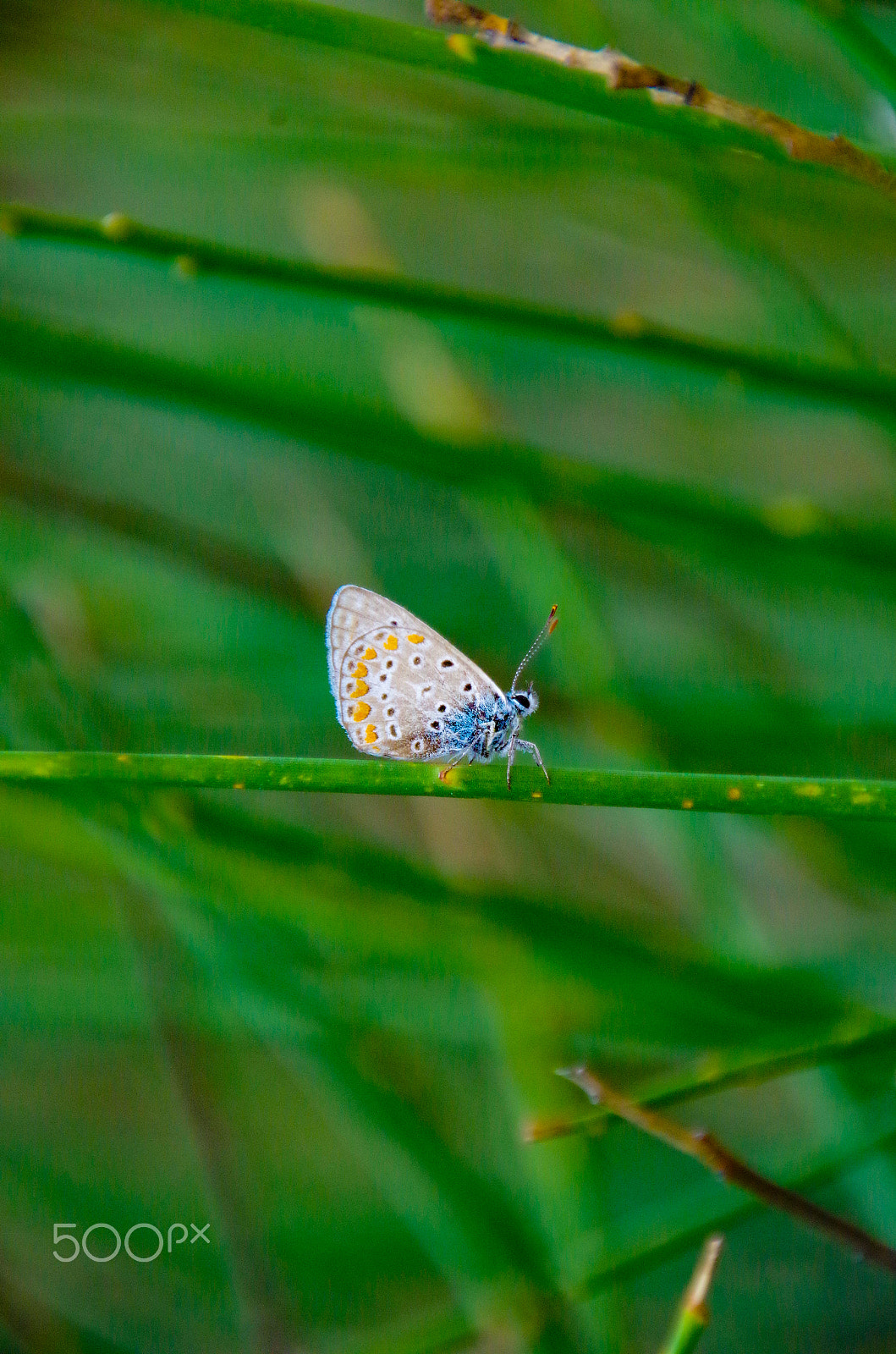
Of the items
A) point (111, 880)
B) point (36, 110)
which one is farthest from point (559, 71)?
point (36, 110)

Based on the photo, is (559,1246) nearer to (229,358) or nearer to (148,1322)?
(148,1322)

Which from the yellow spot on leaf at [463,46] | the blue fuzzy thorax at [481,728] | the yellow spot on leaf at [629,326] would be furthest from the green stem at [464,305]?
the blue fuzzy thorax at [481,728]

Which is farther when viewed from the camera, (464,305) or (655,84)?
(464,305)

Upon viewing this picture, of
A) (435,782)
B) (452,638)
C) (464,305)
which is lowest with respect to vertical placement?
(452,638)

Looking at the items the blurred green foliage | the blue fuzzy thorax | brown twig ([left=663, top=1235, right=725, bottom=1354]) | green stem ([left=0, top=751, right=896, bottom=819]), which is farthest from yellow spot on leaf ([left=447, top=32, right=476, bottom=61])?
brown twig ([left=663, top=1235, right=725, bottom=1354])

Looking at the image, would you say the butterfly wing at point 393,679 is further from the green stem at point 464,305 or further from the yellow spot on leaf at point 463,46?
the yellow spot on leaf at point 463,46

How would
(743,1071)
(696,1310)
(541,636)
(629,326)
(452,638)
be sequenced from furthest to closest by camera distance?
(452,638) → (541,636) → (629,326) → (743,1071) → (696,1310)

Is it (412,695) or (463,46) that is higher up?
(463,46)

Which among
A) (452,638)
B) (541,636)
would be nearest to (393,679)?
(541,636)

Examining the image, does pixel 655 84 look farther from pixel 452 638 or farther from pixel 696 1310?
pixel 452 638
